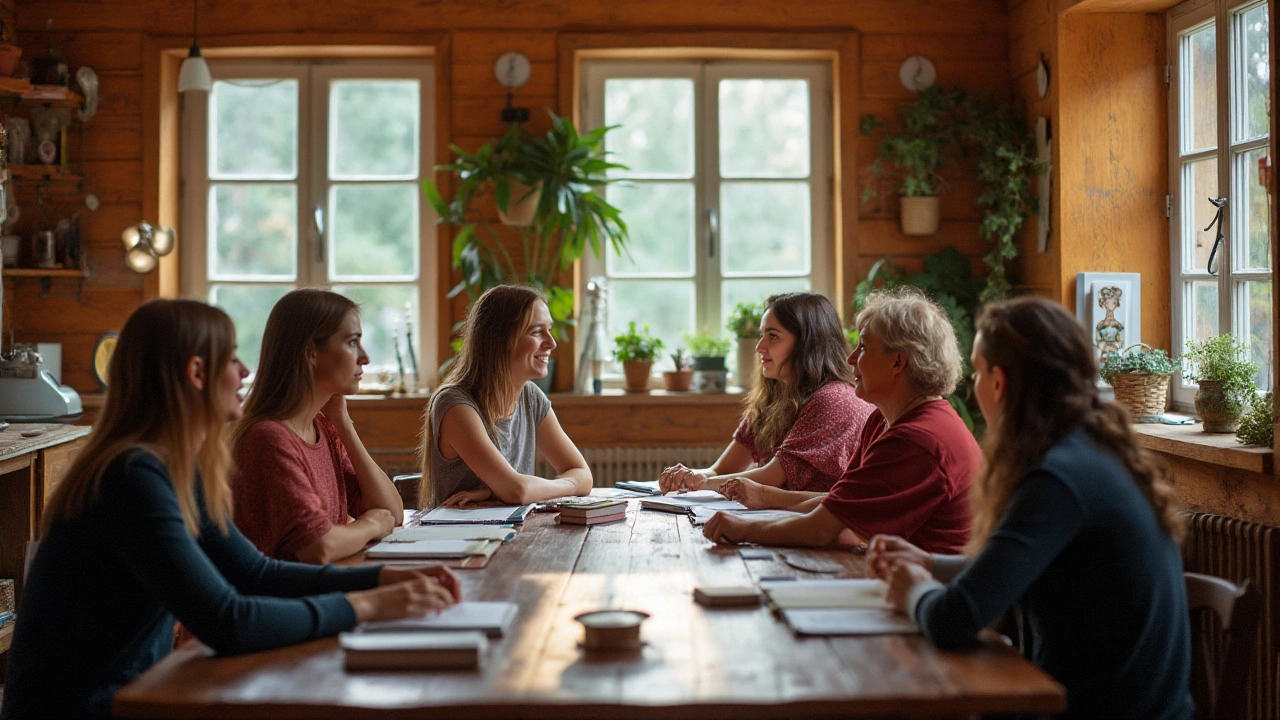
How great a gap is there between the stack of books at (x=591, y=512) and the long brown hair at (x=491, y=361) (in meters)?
0.46

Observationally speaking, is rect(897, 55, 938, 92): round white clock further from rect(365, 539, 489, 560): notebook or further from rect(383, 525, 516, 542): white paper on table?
rect(365, 539, 489, 560): notebook

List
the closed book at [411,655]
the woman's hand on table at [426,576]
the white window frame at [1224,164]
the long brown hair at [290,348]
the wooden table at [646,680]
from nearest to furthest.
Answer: the wooden table at [646,680] < the closed book at [411,655] < the woman's hand on table at [426,576] < the long brown hair at [290,348] < the white window frame at [1224,164]

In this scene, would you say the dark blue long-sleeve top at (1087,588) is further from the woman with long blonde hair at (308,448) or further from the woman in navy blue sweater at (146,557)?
the woman with long blonde hair at (308,448)

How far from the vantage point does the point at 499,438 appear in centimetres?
309

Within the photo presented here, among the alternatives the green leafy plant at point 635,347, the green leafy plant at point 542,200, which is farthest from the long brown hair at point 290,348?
the green leafy plant at point 635,347

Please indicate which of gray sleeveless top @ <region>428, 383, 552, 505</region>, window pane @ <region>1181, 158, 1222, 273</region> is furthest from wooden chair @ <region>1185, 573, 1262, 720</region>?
window pane @ <region>1181, 158, 1222, 273</region>

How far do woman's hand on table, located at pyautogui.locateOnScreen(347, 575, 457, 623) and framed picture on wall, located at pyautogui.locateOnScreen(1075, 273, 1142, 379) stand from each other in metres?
3.07

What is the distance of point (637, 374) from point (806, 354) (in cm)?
170

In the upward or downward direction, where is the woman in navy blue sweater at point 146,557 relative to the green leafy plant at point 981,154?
downward

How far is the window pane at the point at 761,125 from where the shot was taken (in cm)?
505

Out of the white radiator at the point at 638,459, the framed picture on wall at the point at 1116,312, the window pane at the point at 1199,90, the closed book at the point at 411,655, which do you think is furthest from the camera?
the white radiator at the point at 638,459

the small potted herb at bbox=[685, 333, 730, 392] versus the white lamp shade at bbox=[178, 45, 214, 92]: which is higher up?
the white lamp shade at bbox=[178, 45, 214, 92]

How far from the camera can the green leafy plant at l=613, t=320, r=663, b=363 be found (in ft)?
15.7

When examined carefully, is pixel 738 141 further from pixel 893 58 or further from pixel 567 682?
pixel 567 682
